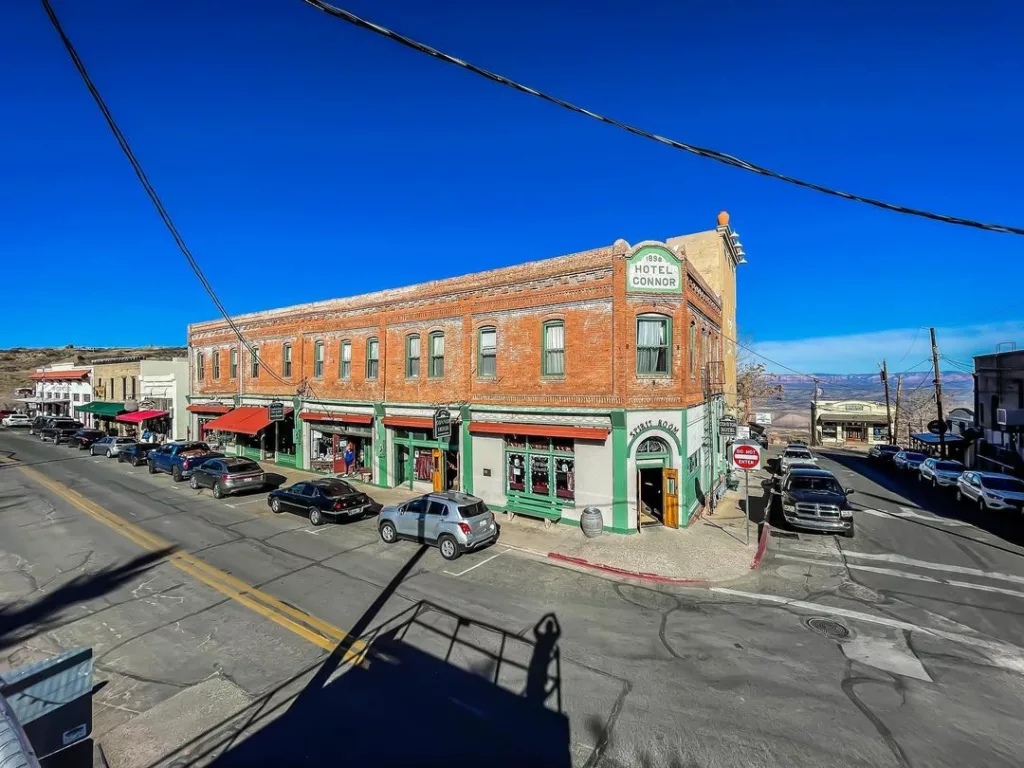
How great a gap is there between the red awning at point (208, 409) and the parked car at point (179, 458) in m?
4.56

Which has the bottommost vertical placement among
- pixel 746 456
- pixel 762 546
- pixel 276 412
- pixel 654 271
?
pixel 762 546

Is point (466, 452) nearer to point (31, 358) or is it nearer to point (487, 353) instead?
point (487, 353)

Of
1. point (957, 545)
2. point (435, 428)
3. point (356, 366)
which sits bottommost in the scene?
point (957, 545)

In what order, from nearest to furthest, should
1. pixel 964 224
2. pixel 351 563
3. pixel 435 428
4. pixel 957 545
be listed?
1. pixel 964 224
2. pixel 351 563
3. pixel 957 545
4. pixel 435 428

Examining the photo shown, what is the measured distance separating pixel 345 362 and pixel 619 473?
15.9 metres

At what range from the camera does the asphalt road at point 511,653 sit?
652 centimetres

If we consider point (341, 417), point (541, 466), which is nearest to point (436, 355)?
point (341, 417)

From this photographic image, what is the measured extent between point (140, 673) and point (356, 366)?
58.7 ft

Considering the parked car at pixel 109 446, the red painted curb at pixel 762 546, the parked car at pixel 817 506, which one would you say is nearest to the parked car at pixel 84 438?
the parked car at pixel 109 446

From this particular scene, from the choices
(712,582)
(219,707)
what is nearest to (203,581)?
(219,707)

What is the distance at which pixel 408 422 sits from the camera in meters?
22.0

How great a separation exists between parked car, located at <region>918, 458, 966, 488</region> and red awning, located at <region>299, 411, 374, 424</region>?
2975 centimetres

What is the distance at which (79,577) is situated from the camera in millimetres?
12383

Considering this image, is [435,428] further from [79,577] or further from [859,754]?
[859,754]
